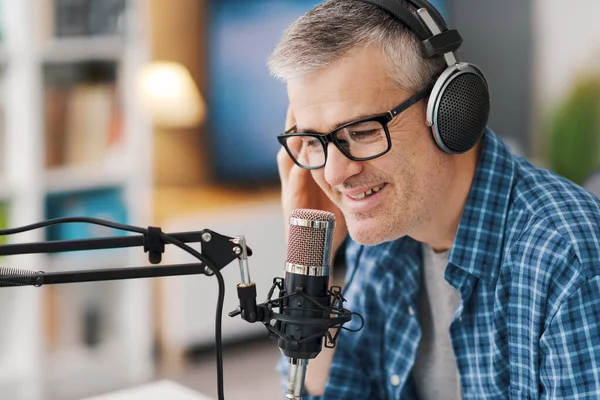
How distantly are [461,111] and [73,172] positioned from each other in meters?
2.12

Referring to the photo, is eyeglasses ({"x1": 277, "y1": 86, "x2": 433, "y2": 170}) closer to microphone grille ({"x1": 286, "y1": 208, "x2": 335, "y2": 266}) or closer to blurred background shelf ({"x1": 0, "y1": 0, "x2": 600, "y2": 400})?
microphone grille ({"x1": 286, "y1": 208, "x2": 335, "y2": 266})

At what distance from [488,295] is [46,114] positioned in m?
2.13

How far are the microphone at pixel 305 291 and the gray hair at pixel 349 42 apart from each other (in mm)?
310

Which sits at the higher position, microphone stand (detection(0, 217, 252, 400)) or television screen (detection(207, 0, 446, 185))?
television screen (detection(207, 0, 446, 185))

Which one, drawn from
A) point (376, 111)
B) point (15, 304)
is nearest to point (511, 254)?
point (376, 111)

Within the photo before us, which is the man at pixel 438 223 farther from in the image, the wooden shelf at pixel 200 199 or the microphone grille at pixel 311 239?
Result: the wooden shelf at pixel 200 199

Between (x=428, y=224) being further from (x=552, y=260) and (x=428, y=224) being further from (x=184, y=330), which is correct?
(x=184, y=330)

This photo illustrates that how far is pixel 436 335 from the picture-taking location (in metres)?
1.42

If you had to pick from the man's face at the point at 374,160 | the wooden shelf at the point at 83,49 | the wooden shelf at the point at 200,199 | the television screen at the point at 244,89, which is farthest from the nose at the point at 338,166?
the television screen at the point at 244,89

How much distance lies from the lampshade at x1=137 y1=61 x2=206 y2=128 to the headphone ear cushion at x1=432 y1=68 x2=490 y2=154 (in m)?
2.18

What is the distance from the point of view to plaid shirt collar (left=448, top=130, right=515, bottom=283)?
1.28 m

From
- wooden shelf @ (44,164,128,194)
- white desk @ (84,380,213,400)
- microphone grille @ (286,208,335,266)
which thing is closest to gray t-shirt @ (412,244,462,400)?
white desk @ (84,380,213,400)

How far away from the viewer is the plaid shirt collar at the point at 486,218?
50.5 inches

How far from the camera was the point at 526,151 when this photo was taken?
4898 millimetres
